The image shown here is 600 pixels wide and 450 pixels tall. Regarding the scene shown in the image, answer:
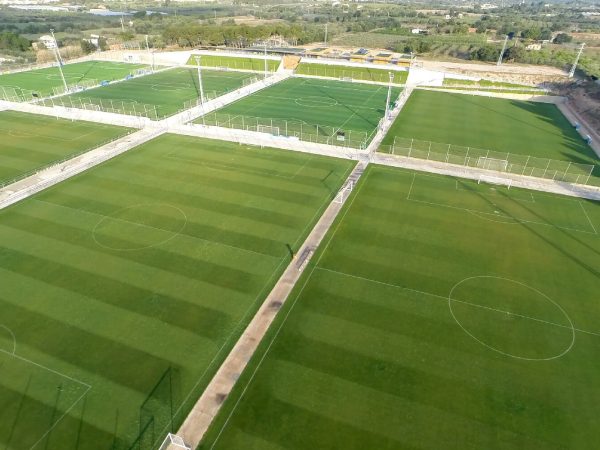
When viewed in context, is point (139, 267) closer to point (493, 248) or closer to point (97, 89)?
point (493, 248)

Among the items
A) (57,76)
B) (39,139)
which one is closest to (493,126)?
(39,139)

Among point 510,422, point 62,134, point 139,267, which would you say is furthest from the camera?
point 62,134

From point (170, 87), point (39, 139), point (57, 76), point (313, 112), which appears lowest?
point (57, 76)

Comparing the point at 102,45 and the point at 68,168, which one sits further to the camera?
the point at 102,45

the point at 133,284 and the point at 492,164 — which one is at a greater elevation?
the point at 492,164

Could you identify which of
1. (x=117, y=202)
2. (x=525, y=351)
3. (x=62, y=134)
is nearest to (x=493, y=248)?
(x=525, y=351)

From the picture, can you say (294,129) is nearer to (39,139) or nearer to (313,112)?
(313,112)

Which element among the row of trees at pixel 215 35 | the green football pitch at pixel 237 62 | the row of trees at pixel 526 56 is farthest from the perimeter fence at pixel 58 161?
the row of trees at pixel 526 56

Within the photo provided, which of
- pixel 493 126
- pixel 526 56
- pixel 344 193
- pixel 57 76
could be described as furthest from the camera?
pixel 526 56
